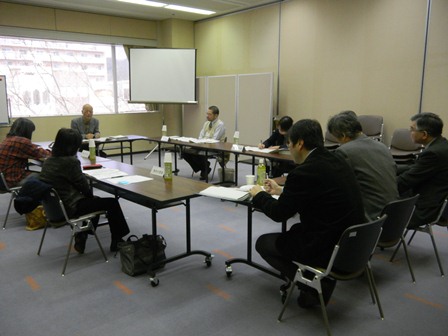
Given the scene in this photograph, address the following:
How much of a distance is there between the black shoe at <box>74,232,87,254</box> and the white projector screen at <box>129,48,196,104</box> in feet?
17.4

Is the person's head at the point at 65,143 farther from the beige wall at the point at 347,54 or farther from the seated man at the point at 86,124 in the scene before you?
the beige wall at the point at 347,54

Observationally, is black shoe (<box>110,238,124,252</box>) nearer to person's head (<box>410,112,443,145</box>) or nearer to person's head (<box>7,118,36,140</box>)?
person's head (<box>7,118,36,140</box>)

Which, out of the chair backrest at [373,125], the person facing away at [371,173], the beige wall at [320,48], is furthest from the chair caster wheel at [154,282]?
the beige wall at [320,48]

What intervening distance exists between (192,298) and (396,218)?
140 cm

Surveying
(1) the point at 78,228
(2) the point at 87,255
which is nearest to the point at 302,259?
(1) the point at 78,228

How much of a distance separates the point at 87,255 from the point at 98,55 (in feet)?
19.8

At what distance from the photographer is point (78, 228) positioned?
9.44ft

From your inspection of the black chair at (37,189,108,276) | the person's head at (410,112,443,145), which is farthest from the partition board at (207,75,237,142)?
the black chair at (37,189,108,276)

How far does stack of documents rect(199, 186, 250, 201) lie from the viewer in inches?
95.9

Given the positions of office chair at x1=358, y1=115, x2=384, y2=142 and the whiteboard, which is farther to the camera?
the whiteboard

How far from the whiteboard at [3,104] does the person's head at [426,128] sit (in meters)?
6.61

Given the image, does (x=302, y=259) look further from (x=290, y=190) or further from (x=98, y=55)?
(x=98, y=55)

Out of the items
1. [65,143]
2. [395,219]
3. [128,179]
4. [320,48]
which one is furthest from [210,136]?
[395,219]

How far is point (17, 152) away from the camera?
12.5 feet
